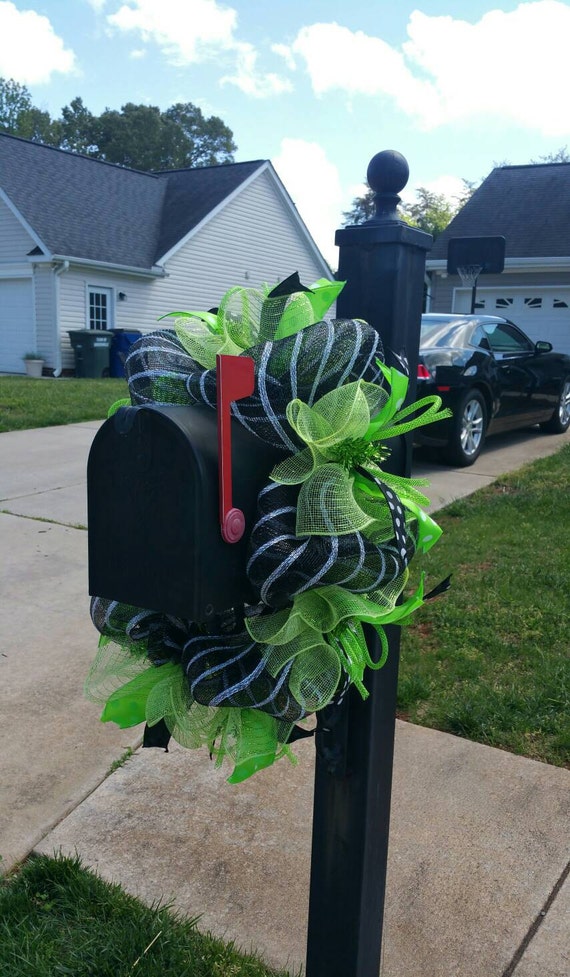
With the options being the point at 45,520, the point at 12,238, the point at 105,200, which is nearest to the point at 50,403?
the point at 45,520

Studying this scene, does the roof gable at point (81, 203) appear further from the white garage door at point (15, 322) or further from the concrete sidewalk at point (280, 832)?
the concrete sidewalk at point (280, 832)

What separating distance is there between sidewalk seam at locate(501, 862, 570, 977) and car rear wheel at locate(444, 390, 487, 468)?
5817 millimetres

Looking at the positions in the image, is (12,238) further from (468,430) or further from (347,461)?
(347,461)

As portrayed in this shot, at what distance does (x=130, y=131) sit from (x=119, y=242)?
39469mm

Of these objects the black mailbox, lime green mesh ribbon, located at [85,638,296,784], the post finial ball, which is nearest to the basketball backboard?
the post finial ball

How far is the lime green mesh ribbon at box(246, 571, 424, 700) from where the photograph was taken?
128 cm

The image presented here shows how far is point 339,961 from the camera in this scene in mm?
1622

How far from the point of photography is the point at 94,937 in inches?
81.5

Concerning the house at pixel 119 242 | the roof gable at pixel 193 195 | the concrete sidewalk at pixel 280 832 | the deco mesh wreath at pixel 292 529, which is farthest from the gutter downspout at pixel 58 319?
the deco mesh wreath at pixel 292 529

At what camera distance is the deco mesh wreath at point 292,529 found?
4.12ft

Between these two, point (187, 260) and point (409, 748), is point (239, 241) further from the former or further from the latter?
point (409, 748)

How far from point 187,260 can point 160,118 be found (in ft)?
129

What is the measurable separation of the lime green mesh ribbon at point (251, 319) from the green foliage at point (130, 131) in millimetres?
58788

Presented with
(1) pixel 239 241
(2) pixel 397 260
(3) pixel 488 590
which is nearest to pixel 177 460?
(2) pixel 397 260
